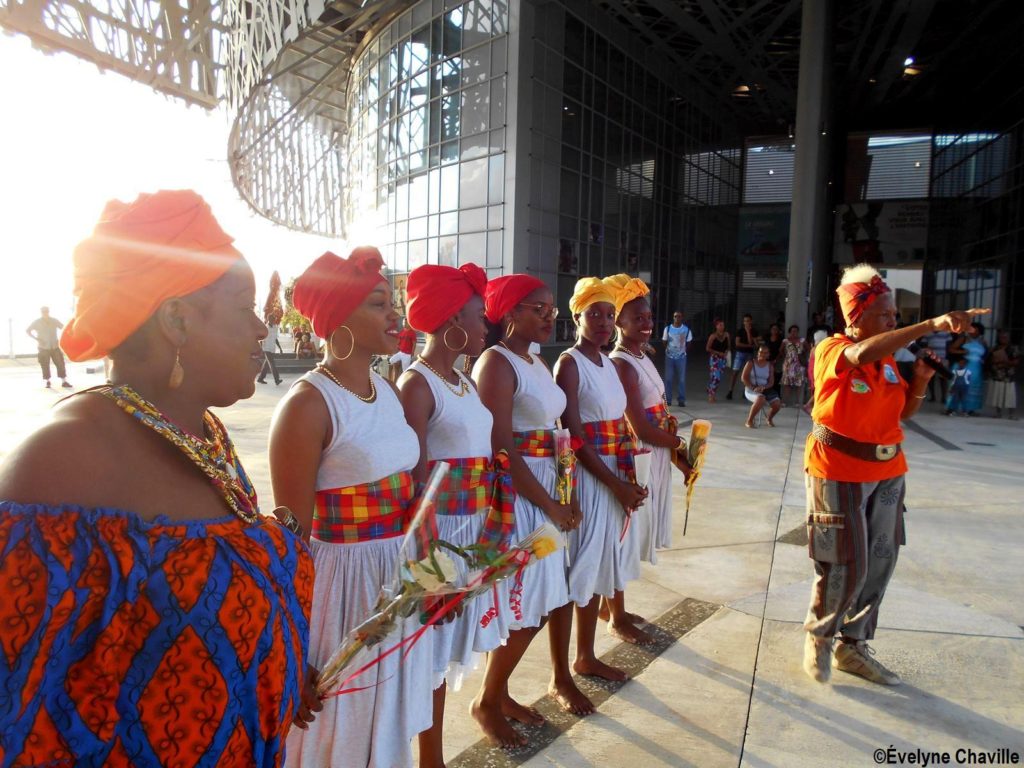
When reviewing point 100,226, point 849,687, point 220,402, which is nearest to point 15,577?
point 220,402

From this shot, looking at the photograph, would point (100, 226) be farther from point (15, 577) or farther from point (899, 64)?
point (899, 64)

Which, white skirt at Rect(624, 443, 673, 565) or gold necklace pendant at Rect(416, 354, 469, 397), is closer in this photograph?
gold necklace pendant at Rect(416, 354, 469, 397)

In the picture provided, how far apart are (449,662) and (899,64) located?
28.6 m

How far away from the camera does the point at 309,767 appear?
2.02m

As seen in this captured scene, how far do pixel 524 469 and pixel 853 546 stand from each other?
1605mm

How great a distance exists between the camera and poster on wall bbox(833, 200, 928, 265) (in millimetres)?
28625

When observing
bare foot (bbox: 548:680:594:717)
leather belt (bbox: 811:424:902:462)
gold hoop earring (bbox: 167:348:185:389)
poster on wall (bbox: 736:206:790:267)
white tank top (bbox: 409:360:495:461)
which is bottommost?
bare foot (bbox: 548:680:594:717)

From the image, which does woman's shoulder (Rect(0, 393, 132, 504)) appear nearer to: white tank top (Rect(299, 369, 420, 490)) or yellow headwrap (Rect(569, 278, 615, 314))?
white tank top (Rect(299, 369, 420, 490))

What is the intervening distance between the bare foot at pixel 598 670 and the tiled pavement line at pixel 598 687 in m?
0.02

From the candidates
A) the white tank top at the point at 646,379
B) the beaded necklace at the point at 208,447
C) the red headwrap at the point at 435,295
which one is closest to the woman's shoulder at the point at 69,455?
the beaded necklace at the point at 208,447

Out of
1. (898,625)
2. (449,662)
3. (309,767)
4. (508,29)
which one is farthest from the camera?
(508,29)

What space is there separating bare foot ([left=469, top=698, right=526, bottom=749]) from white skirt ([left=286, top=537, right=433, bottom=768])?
731mm

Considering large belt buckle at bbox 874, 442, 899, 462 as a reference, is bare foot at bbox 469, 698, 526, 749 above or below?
below

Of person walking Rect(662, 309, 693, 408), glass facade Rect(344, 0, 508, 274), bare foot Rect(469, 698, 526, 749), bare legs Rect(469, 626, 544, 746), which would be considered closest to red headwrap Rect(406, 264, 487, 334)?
bare legs Rect(469, 626, 544, 746)
